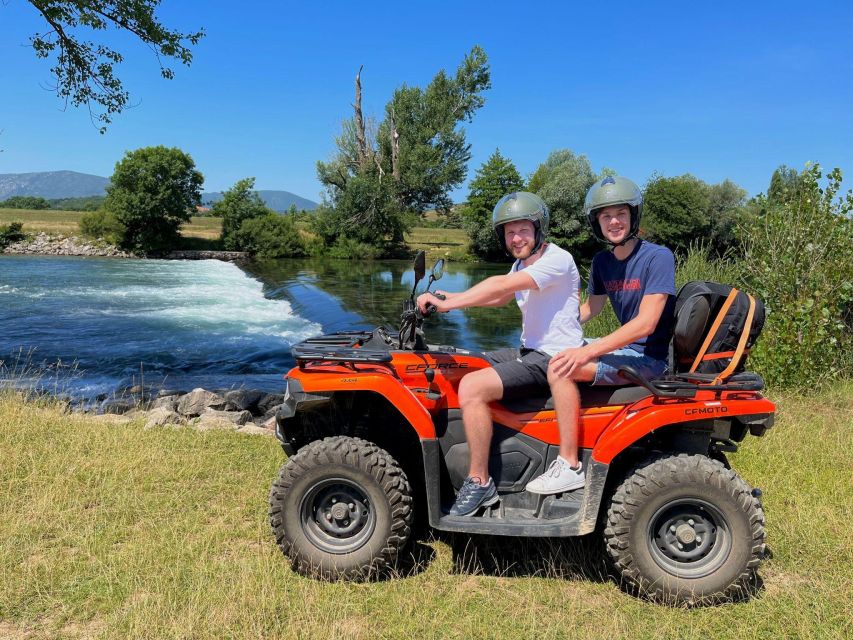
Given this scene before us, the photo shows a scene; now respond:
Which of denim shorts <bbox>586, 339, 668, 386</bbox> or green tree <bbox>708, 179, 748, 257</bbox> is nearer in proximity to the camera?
denim shorts <bbox>586, 339, 668, 386</bbox>

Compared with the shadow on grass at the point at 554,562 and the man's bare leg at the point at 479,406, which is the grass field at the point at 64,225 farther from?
the man's bare leg at the point at 479,406

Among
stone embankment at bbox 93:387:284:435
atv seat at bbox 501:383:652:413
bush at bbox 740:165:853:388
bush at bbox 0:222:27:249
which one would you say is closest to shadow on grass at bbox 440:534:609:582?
atv seat at bbox 501:383:652:413

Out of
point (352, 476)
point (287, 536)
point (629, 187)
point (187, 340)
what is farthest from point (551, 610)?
point (187, 340)

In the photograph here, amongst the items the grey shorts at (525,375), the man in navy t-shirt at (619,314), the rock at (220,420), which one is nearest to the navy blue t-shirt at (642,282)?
the man in navy t-shirt at (619,314)

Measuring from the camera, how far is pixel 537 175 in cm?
5966

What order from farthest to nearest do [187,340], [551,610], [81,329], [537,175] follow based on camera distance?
[537,175]
[81,329]
[187,340]
[551,610]

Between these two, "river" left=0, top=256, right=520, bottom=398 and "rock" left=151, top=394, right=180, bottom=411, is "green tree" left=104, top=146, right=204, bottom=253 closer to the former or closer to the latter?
"river" left=0, top=256, right=520, bottom=398

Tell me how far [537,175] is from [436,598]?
5921 cm

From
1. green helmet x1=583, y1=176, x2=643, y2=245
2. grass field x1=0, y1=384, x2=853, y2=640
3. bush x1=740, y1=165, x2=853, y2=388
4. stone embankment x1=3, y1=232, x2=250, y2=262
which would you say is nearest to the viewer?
grass field x1=0, y1=384, x2=853, y2=640

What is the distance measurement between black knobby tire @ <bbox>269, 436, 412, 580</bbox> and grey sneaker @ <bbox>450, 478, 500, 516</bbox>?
27cm

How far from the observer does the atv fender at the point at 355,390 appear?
3.44m

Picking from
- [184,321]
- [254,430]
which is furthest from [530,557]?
[184,321]

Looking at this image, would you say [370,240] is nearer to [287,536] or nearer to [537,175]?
[537,175]

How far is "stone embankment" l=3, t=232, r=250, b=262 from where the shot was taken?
147 feet
